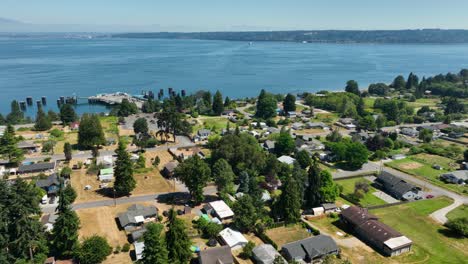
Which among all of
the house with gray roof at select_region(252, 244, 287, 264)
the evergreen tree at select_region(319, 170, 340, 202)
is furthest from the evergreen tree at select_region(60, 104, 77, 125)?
the house with gray roof at select_region(252, 244, 287, 264)

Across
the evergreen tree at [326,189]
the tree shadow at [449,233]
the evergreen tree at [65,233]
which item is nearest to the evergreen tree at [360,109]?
the evergreen tree at [326,189]

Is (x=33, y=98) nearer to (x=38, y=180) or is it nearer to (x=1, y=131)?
(x=1, y=131)

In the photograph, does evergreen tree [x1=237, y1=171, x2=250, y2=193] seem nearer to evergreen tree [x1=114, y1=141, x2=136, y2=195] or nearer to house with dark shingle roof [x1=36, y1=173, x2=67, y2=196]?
evergreen tree [x1=114, y1=141, x2=136, y2=195]

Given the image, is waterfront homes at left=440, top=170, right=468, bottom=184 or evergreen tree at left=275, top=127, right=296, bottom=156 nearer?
waterfront homes at left=440, top=170, right=468, bottom=184

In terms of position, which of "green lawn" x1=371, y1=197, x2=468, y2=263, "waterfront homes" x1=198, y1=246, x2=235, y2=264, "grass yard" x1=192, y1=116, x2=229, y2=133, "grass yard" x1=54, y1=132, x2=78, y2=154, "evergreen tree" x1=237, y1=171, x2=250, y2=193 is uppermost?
"evergreen tree" x1=237, y1=171, x2=250, y2=193

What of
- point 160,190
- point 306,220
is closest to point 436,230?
point 306,220

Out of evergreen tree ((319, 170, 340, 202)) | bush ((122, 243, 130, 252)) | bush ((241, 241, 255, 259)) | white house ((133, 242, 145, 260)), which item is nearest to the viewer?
white house ((133, 242, 145, 260))
